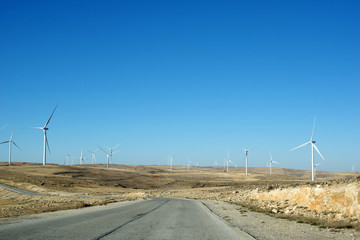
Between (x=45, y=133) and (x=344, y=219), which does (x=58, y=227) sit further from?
(x=45, y=133)

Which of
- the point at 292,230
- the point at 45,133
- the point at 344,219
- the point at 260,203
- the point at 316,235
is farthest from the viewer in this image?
the point at 45,133

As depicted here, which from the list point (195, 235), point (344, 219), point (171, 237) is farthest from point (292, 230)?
point (171, 237)

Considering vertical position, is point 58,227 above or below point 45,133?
below

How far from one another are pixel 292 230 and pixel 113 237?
8.64 m

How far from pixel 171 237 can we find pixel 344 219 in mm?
10764

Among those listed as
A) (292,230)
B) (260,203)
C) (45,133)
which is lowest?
(260,203)

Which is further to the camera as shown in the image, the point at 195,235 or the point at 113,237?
the point at 195,235

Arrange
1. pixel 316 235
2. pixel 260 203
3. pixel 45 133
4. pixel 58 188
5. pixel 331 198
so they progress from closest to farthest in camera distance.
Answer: pixel 316 235 → pixel 331 198 → pixel 260 203 → pixel 58 188 → pixel 45 133

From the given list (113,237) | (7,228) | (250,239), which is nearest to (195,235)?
(250,239)

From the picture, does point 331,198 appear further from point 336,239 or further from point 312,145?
point 312,145

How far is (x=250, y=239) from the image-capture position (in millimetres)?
11547

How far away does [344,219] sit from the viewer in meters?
17.2

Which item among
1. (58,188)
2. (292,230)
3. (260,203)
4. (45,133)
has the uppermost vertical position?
(45,133)

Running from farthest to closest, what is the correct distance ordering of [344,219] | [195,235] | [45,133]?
[45,133] → [344,219] → [195,235]
